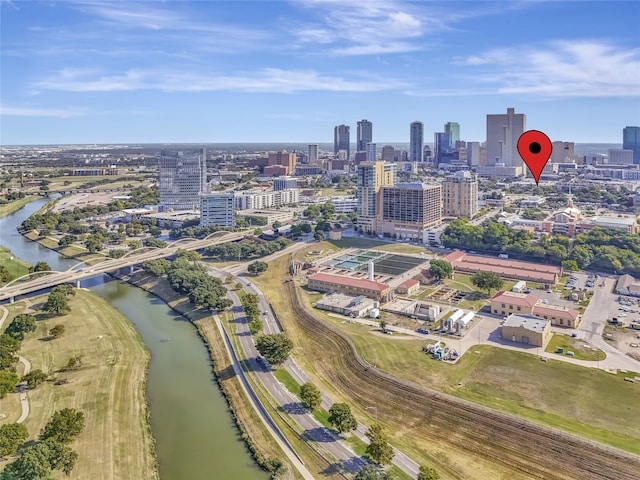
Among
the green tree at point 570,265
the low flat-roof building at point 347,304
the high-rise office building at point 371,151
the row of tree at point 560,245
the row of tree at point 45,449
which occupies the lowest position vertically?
the row of tree at point 45,449

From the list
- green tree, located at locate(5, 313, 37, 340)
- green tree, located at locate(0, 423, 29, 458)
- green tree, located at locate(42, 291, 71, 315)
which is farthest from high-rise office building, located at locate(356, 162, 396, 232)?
green tree, located at locate(0, 423, 29, 458)

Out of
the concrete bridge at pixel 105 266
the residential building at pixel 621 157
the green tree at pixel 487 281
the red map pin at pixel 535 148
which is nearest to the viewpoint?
the red map pin at pixel 535 148

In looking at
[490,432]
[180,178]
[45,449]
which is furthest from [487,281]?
[180,178]

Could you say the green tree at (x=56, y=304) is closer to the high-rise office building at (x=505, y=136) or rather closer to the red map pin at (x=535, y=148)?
the red map pin at (x=535, y=148)

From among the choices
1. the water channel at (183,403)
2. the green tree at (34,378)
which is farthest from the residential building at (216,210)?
the green tree at (34,378)

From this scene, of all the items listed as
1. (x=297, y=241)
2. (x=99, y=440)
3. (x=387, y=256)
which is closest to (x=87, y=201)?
(x=297, y=241)

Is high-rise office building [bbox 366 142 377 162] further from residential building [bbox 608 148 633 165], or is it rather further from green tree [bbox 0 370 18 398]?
green tree [bbox 0 370 18 398]
